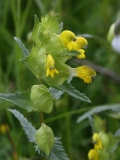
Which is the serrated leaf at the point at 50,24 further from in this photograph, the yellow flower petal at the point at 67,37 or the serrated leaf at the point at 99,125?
the serrated leaf at the point at 99,125

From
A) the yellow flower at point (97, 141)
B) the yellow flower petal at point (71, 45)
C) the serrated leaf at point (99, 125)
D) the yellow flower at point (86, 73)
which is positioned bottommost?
the yellow flower at point (97, 141)

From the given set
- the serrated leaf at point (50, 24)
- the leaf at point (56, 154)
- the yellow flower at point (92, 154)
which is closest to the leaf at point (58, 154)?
the leaf at point (56, 154)

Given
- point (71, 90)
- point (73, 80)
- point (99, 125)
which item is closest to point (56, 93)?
point (71, 90)

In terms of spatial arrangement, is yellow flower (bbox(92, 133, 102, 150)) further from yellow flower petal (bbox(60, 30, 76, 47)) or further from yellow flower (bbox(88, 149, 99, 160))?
Answer: yellow flower petal (bbox(60, 30, 76, 47))

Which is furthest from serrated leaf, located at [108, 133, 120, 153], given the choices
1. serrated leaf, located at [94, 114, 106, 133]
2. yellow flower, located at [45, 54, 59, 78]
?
yellow flower, located at [45, 54, 59, 78]

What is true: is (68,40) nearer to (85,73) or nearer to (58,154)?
(85,73)

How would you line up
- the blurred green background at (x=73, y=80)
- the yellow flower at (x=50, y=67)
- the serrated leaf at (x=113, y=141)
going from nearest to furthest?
the yellow flower at (x=50, y=67) < the serrated leaf at (x=113, y=141) < the blurred green background at (x=73, y=80)
